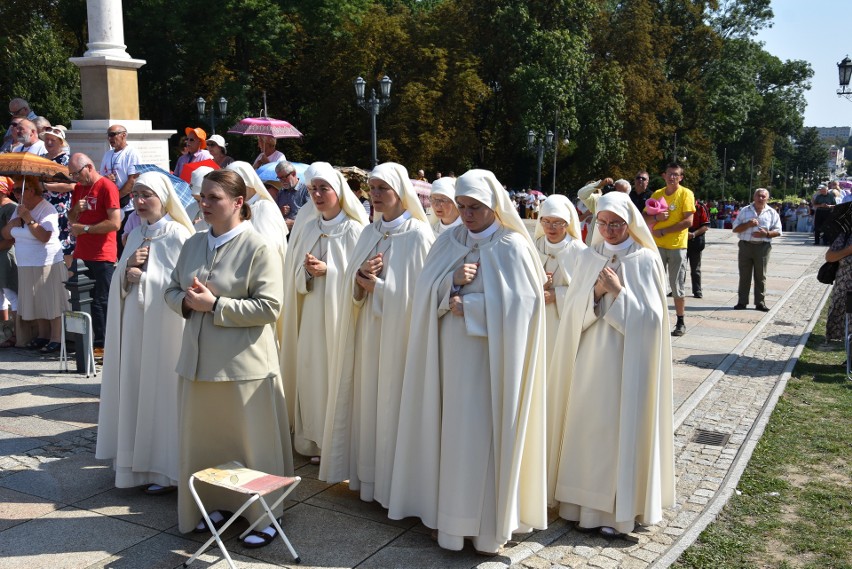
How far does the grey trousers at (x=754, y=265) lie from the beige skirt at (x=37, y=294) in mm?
10757

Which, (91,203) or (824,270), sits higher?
(91,203)

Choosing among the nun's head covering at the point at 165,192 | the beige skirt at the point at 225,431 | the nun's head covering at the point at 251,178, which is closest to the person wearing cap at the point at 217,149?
the nun's head covering at the point at 251,178

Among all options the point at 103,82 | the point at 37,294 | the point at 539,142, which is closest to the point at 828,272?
the point at 37,294

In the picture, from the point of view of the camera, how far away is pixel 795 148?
111m

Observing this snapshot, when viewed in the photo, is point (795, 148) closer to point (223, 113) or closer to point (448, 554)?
point (223, 113)

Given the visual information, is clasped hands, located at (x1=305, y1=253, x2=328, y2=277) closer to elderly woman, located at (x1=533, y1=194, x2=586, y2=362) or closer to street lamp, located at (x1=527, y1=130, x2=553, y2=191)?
elderly woman, located at (x1=533, y1=194, x2=586, y2=362)

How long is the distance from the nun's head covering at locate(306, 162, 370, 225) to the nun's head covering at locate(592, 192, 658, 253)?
81.0 inches

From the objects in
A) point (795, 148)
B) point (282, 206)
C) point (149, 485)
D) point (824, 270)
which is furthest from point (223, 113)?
point (795, 148)

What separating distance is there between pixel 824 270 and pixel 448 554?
24.8 ft

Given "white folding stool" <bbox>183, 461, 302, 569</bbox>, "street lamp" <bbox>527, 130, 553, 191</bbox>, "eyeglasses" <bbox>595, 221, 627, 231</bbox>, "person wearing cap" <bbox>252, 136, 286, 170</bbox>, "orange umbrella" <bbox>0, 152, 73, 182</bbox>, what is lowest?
"white folding stool" <bbox>183, 461, 302, 569</bbox>

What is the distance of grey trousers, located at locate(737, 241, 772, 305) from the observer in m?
14.0

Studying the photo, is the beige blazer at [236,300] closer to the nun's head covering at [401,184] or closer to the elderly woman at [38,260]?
the nun's head covering at [401,184]

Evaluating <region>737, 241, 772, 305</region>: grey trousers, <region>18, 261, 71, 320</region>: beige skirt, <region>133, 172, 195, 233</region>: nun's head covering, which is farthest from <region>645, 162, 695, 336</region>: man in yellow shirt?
<region>18, 261, 71, 320</region>: beige skirt

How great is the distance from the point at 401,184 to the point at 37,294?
6.27m
